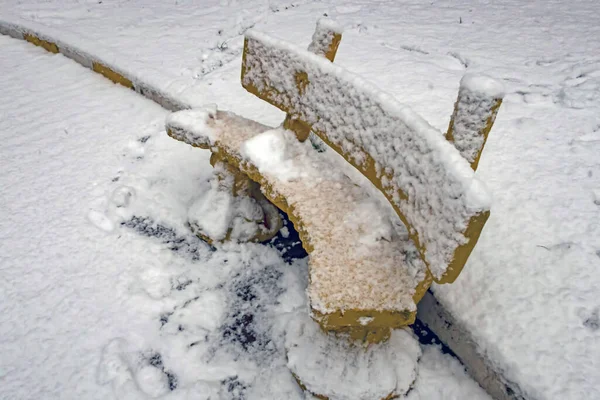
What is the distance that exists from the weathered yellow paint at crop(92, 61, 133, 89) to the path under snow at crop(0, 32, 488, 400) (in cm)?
68

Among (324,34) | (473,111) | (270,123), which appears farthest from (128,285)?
(473,111)

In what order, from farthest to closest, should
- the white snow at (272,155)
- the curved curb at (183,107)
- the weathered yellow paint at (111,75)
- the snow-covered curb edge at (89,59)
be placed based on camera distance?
the weathered yellow paint at (111,75) → the snow-covered curb edge at (89,59) → the white snow at (272,155) → the curved curb at (183,107)

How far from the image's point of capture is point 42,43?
203 inches

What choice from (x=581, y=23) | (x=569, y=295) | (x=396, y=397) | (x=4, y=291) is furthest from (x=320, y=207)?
(x=581, y=23)

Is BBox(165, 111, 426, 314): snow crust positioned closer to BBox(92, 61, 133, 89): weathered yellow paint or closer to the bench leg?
the bench leg

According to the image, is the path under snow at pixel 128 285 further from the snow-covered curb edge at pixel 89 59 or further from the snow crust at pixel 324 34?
the snow crust at pixel 324 34

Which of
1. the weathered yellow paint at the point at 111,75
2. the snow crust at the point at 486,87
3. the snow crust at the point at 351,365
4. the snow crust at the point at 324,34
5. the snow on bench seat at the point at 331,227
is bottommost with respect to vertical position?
the snow crust at the point at 351,365

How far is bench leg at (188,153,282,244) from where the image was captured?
9.07ft

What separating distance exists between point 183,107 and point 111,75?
1177 mm

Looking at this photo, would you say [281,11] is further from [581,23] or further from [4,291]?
[4,291]

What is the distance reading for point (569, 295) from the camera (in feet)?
6.51

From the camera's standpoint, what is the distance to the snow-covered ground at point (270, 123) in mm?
2037

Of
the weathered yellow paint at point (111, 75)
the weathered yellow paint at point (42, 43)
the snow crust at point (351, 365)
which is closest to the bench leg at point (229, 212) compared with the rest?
the snow crust at point (351, 365)

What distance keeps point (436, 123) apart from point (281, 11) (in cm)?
295
